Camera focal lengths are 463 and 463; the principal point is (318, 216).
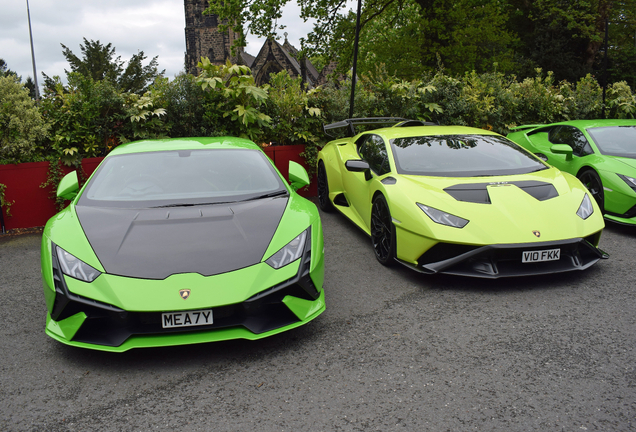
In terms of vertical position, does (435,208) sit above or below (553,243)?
above

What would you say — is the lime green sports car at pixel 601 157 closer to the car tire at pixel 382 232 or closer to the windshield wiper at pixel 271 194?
the car tire at pixel 382 232

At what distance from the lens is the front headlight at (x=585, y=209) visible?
414 centimetres

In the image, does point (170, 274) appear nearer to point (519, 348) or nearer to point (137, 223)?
point (137, 223)

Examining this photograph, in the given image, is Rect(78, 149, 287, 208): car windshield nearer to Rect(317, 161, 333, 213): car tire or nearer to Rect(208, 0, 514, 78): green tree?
Rect(317, 161, 333, 213): car tire

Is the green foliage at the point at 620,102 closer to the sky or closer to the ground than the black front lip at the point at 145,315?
closer to the sky

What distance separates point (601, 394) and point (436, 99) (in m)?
8.11

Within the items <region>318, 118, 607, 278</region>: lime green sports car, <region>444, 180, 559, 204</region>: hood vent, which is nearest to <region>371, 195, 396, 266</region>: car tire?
<region>318, 118, 607, 278</region>: lime green sports car

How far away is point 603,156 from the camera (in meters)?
6.11

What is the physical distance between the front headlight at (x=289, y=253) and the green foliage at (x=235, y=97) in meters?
5.00

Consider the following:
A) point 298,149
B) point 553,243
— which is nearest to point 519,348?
point 553,243

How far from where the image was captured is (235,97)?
25.7 feet

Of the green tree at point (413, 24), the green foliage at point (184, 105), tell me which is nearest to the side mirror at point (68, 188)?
the green foliage at point (184, 105)

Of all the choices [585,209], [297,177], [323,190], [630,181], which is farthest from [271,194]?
[630,181]

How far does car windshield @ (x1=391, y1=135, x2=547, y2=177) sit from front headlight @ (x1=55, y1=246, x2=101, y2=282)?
3.07 m
